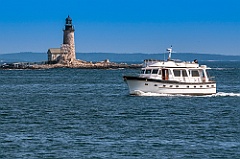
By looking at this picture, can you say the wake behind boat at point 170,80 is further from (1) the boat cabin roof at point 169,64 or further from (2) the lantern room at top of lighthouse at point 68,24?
(2) the lantern room at top of lighthouse at point 68,24

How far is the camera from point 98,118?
40.7 m

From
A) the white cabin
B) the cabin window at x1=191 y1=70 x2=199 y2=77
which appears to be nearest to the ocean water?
the white cabin

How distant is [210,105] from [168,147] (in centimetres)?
2011

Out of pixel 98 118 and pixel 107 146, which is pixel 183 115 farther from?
pixel 107 146

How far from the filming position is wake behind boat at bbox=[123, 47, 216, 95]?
178 ft

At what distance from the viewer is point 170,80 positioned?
54.9 metres

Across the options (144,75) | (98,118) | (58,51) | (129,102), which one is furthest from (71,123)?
(58,51)

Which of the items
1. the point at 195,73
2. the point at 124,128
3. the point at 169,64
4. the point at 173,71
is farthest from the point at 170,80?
the point at 124,128

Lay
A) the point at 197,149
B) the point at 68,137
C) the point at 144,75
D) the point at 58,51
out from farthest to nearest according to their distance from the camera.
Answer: the point at 58,51 → the point at 144,75 → the point at 68,137 → the point at 197,149

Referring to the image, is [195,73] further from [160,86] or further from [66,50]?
[66,50]

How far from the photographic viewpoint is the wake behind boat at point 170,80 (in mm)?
54250

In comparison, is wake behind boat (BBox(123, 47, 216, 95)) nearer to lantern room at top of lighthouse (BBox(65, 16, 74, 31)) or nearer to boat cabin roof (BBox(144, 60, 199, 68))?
boat cabin roof (BBox(144, 60, 199, 68))

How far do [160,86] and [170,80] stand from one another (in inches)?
42.6

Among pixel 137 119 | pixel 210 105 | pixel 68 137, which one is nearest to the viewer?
pixel 68 137
